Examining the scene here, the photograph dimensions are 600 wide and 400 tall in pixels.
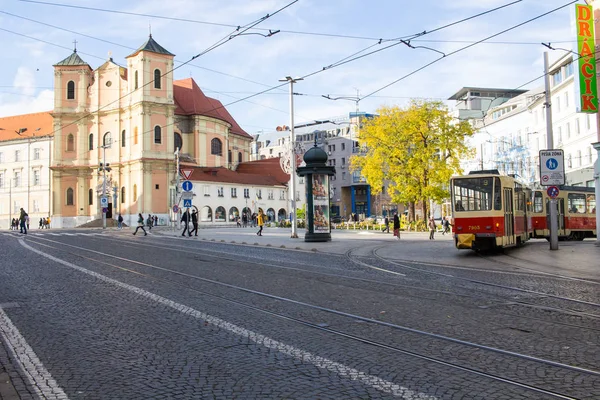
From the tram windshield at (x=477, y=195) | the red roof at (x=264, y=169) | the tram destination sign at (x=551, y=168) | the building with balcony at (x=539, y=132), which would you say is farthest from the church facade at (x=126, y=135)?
the tram destination sign at (x=551, y=168)

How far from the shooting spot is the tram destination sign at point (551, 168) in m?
21.8

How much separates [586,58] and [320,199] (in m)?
12.8

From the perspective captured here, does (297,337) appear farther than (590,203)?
No

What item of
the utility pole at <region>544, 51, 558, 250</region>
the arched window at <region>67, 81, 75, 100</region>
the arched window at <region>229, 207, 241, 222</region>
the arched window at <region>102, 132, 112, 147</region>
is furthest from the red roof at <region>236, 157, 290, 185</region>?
the utility pole at <region>544, 51, 558, 250</region>

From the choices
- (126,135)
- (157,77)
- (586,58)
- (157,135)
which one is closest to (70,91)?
(126,135)

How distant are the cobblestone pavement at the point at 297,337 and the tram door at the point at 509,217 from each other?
8.04 metres

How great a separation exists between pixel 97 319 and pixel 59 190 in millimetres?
73212

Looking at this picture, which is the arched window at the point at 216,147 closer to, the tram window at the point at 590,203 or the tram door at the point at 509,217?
the tram window at the point at 590,203

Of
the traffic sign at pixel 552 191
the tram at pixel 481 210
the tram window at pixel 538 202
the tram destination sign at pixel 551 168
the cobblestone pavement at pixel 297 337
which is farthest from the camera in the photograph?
the tram window at pixel 538 202

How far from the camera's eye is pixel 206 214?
76.1 meters

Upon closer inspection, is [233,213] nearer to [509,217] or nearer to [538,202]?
[538,202]

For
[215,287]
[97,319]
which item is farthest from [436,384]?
[215,287]

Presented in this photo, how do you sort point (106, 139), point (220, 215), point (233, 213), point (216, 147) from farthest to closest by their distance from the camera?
point (216, 147)
point (233, 213)
point (220, 215)
point (106, 139)

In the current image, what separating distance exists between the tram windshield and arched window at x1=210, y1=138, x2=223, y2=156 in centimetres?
6313
